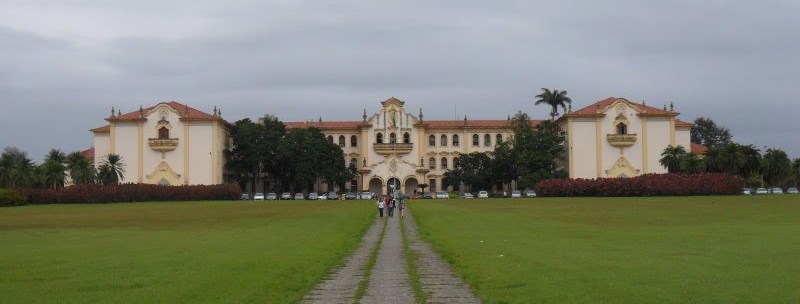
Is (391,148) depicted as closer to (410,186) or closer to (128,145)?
(410,186)

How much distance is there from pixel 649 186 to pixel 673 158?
13.7 metres

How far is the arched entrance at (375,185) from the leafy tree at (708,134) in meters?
68.3

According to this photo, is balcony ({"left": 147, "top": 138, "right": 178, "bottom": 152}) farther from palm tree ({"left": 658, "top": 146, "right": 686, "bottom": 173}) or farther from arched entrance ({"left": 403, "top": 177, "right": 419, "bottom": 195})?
palm tree ({"left": 658, "top": 146, "right": 686, "bottom": 173})

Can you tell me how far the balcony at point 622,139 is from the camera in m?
115

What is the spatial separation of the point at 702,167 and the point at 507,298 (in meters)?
96.8

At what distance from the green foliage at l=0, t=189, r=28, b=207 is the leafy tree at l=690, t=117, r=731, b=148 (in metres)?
119

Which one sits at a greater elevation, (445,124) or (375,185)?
(445,124)

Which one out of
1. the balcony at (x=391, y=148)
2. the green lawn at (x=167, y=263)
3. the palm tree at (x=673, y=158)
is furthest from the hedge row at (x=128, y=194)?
the green lawn at (x=167, y=263)

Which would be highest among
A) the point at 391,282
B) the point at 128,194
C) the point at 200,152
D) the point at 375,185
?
the point at 200,152

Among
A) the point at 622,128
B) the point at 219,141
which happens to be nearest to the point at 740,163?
the point at 622,128

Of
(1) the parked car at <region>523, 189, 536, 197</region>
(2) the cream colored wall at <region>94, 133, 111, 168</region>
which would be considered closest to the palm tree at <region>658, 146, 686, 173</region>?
(1) the parked car at <region>523, 189, 536, 197</region>

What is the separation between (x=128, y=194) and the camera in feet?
325

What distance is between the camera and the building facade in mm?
114312

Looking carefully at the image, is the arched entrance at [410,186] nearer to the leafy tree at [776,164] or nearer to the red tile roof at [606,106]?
the red tile roof at [606,106]
